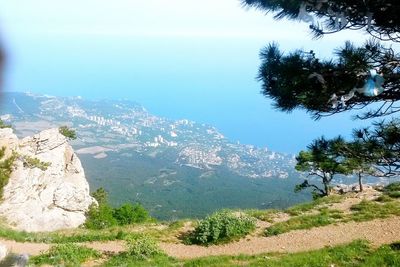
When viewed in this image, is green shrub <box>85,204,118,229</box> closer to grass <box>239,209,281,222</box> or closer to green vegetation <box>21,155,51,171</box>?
green vegetation <box>21,155,51,171</box>

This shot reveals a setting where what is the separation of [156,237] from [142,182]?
107223 millimetres

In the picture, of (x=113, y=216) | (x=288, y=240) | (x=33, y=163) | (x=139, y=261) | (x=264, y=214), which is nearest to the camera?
(x=139, y=261)

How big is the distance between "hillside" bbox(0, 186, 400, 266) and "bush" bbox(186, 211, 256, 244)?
25 centimetres

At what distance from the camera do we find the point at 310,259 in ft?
36.0

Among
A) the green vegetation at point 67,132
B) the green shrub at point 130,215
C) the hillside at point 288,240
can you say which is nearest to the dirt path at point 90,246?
the hillside at point 288,240

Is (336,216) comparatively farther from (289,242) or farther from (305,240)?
(289,242)

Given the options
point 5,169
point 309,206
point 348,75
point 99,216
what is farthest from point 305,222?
point 99,216

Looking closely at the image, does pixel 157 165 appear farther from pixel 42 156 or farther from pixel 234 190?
pixel 42 156

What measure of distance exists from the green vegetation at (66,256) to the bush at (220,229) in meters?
3.45

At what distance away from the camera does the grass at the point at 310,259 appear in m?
10.6

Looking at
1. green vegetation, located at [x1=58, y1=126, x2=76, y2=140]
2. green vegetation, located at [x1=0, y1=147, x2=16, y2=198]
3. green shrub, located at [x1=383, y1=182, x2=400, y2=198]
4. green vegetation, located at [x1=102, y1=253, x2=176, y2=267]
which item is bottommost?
green vegetation, located at [x1=102, y1=253, x2=176, y2=267]

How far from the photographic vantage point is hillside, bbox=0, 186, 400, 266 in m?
11.5

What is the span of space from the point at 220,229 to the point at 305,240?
269 cm

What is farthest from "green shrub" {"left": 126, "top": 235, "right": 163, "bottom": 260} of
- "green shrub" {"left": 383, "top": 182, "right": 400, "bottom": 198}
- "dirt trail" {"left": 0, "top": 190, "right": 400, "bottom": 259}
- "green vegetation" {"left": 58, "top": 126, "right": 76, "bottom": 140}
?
"green vegetation" {"left": 58, "top": 126, "right": 76, "bottom": 140}
